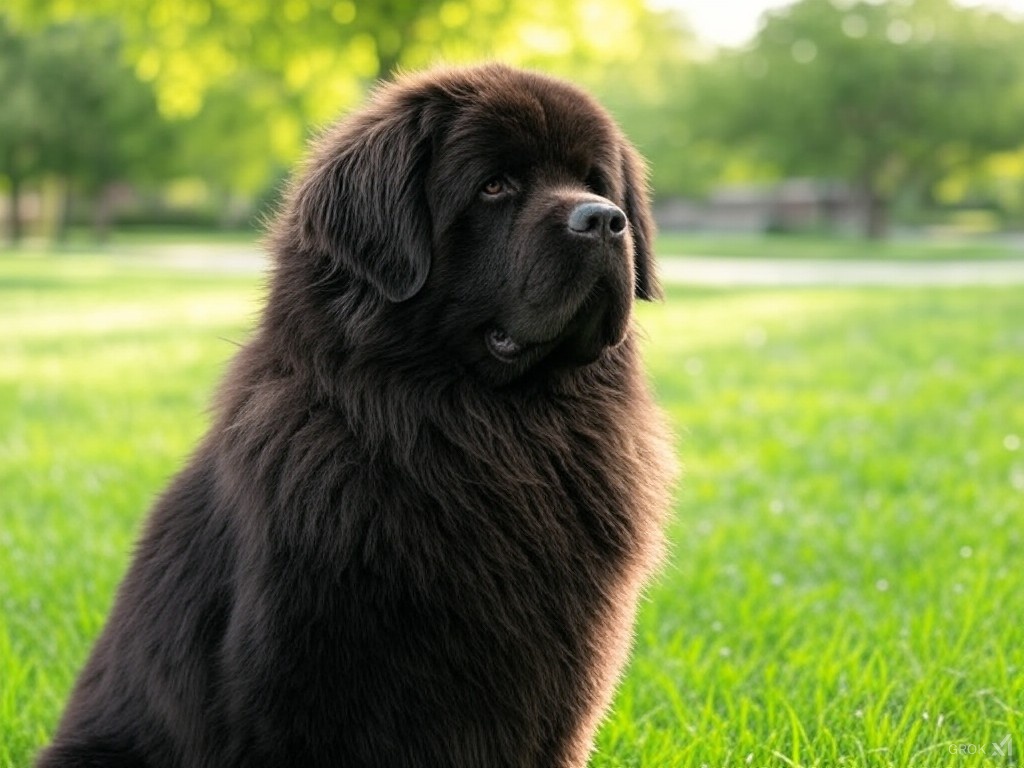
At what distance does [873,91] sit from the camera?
1764 inches

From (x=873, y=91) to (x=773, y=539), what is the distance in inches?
1682

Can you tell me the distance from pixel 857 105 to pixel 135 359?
3885 cm

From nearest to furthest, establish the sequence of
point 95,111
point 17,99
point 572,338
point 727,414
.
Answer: point 572,338 → point 727,414 → point 17,99 → point 95,111

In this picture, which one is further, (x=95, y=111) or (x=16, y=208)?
(x=16, y=208)

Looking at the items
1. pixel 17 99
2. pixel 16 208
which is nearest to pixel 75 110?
pixel 17 99

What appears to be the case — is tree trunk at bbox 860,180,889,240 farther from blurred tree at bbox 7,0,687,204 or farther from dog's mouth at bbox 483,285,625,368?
dog's mouth at bbox 483,285,625,368

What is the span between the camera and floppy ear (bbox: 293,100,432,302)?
2.86m

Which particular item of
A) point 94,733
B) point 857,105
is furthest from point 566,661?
point 857,105

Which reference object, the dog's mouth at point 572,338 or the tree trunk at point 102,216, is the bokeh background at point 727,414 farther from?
the tree trunk at point 102,216

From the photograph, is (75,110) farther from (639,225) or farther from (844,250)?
(639,225)

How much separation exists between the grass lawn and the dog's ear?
0.59 ft

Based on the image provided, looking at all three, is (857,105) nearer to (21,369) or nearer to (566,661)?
(21,369)

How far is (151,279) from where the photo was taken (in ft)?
87.9

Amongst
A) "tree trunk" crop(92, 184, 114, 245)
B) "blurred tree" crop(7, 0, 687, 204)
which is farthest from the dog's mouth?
"tree trunk" crop(92, 184, 114, 245)
